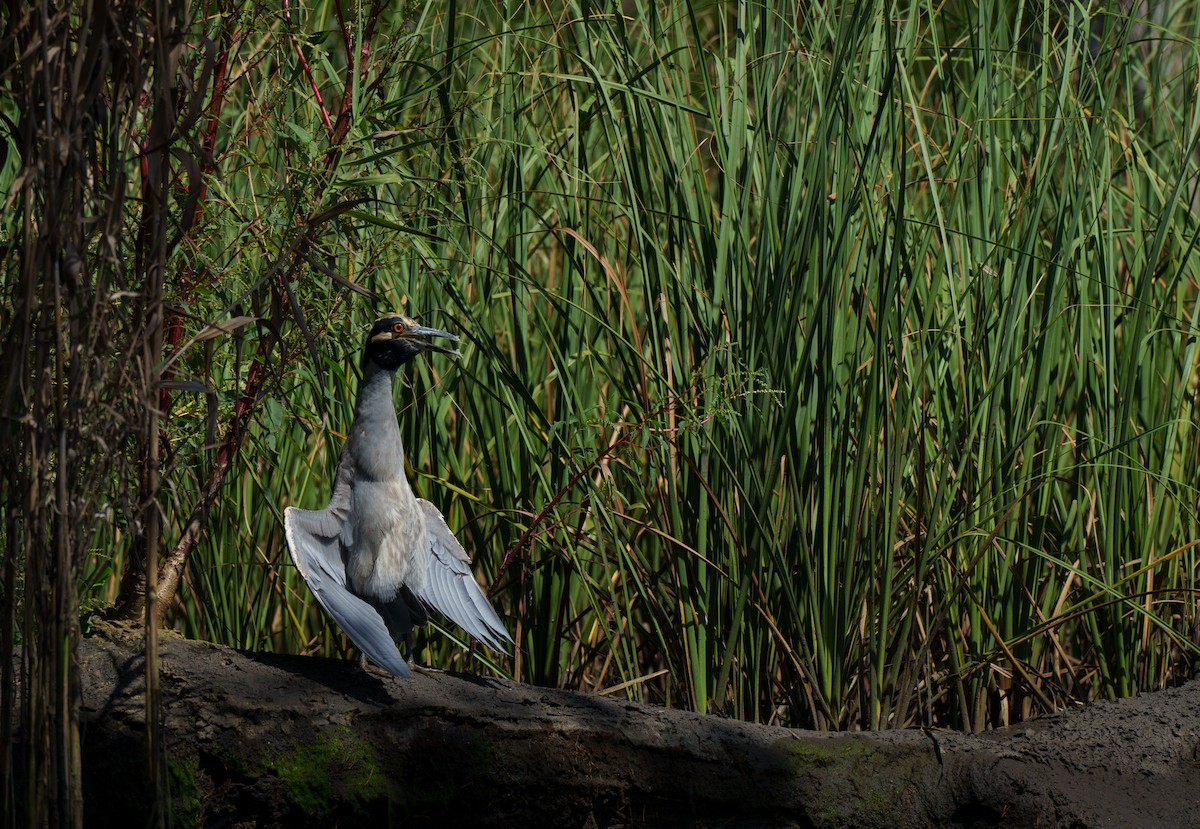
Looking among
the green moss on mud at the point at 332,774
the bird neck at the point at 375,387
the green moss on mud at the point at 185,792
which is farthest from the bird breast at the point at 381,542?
the green moss on mud at the point at 185,792

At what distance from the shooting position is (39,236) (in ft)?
5.04

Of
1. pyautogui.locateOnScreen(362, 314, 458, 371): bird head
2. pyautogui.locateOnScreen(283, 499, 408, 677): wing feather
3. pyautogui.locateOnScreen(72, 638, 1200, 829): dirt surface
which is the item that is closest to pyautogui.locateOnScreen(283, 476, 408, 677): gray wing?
pyautogui.locateOnScreen(283, 499, 408, 677): wing feather

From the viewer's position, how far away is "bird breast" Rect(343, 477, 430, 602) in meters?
2.54

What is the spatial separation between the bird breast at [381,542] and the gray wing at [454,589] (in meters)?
0.05

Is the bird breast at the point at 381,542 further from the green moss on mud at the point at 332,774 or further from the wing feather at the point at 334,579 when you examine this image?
the green moss on mud at the point at 332,774

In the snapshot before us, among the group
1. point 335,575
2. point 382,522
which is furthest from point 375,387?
point 335,575

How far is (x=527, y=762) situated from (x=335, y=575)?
1.83 feet

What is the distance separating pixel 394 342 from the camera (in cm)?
252

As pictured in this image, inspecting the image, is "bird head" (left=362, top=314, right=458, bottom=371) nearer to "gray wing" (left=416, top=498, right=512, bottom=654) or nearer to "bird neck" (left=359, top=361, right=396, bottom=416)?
"bird neck" (left=359, top=361, right=396, bottom=416)

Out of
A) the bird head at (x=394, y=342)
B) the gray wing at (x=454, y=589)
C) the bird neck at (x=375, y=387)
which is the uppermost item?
the bird head at (x=394, y=342)

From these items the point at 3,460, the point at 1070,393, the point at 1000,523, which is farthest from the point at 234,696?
the point at 1070,393

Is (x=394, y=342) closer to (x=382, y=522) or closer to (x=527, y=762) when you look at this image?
(x=382, y=522)

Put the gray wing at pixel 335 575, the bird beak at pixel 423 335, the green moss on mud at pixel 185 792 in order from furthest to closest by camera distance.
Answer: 1. the bird beak at pixel 423 335
2. the gray wing at pixel 335 575
3. the green moss on mud at pixel 185 792

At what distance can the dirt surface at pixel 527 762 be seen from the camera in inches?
85.7
